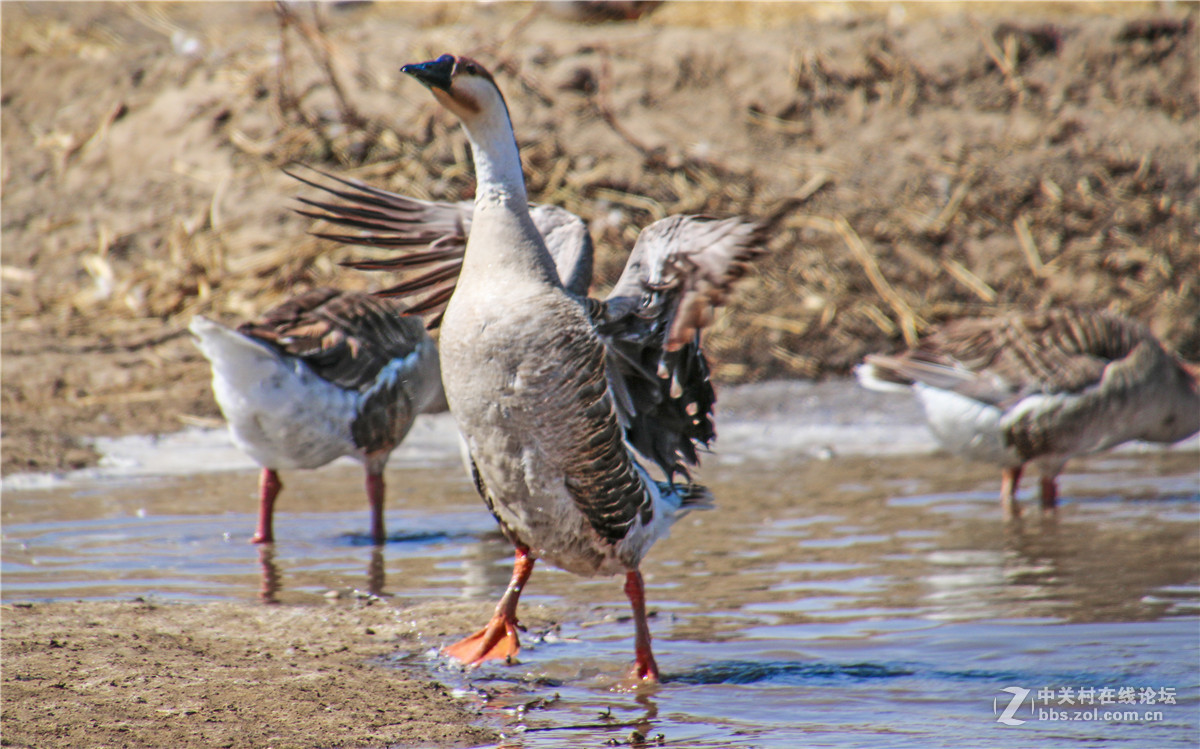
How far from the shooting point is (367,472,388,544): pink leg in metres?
6.81

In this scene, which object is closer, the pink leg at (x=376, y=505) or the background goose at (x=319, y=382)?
the background goose at (x=319, y=382)

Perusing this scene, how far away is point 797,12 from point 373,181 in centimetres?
706

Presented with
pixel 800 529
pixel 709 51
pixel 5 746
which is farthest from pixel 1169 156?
pixel 5 746

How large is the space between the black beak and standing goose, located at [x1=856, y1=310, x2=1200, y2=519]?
17.0 feet

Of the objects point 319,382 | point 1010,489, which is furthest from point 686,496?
point 1010,489

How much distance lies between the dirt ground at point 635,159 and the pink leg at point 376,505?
3.12 m

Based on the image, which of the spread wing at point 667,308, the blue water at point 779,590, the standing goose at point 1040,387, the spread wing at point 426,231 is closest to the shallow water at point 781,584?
the blue water at point 779,590

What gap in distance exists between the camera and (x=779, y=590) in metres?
6.03

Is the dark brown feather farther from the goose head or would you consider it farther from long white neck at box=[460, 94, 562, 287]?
the goose head

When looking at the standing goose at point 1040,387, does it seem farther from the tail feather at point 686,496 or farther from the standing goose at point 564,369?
the standing goose at point 564,369

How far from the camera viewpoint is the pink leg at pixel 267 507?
667 cm

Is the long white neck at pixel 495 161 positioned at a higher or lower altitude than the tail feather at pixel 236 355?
higher

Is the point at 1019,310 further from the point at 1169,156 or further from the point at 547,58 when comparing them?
the point at 547,58

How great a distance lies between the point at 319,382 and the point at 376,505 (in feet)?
2.50
